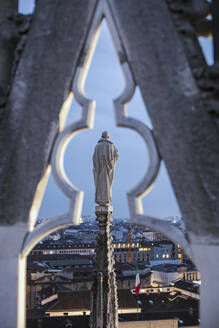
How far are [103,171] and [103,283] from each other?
176 cm

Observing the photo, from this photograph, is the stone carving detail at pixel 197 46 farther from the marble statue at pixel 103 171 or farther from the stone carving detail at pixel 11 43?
the marble statue at pixel 103 171

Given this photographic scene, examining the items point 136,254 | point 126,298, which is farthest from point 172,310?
point 136,254

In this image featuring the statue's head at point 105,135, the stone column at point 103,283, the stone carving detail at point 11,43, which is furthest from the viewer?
the statue's head at point 105,135

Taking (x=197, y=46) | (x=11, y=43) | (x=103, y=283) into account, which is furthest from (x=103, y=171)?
(x=197, y=46)

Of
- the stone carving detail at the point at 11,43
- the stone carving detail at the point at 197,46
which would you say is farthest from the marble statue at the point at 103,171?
the stone carving detail at the point at 197,46

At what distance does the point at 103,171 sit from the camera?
5.63 meters

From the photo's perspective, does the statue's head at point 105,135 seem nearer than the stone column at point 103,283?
No

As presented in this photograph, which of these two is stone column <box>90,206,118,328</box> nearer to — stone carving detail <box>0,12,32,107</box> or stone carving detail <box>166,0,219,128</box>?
stone carving detail <box>0,12,32,107</box>

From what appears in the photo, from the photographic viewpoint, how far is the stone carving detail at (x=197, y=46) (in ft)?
6.84

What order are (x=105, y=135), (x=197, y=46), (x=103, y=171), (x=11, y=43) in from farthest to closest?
(x=105, y=135), (x=103, y=171), (x=11, y=43), (x=197, y=46)

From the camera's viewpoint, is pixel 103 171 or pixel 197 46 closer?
pixel 197 46

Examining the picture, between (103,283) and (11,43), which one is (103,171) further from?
(11,43)

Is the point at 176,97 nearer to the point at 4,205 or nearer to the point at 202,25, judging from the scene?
the point at 202,25

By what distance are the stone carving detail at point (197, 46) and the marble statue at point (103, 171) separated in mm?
3487
